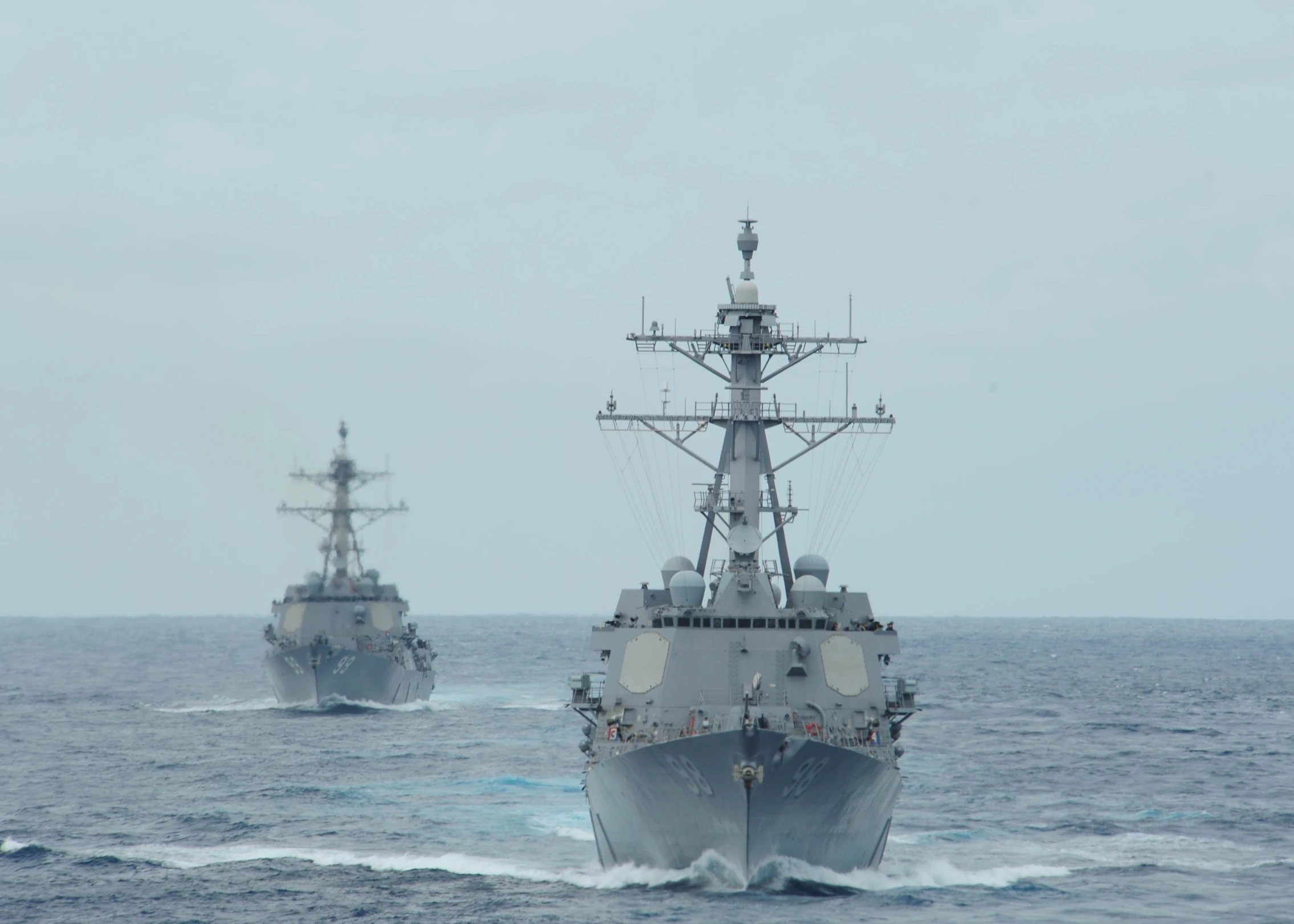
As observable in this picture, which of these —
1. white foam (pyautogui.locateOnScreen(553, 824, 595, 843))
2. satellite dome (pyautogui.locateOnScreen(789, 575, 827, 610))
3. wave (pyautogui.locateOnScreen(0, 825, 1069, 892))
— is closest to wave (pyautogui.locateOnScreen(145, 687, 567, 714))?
white foam (pyautogui.locateOnScreen(553, 824, 595, 843))

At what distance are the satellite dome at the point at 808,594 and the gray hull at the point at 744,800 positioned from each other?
3876 mm

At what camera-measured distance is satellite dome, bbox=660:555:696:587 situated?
31.7 meters

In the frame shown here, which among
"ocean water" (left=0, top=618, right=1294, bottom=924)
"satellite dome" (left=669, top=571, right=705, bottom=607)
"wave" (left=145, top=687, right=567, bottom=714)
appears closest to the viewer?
"ocean water" (left=0, top=618, right=1294, bottom=924)

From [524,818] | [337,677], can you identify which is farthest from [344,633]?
[524,818]

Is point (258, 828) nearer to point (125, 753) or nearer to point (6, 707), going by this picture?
point (125, 753)

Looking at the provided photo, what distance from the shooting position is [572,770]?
4816 cm

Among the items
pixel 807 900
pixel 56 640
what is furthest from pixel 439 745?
pixel 56 640

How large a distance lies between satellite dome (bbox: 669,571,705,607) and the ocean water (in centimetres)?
501

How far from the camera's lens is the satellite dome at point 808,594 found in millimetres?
30750

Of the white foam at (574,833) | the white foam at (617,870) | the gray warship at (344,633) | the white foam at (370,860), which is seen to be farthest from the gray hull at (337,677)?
the white foam at (370,860)

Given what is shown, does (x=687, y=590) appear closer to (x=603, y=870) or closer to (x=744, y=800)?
(x=744, y=800)

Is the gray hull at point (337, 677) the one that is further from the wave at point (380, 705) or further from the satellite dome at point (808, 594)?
the satellite dome at point (808, 594)

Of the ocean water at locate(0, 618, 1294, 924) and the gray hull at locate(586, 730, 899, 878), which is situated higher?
the gray hull at locate(586, 730, 899, 878)

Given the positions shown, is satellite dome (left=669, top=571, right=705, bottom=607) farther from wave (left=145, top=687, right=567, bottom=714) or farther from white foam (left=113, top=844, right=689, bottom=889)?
wave (left=145, top=687, right=567, bottom=714)
